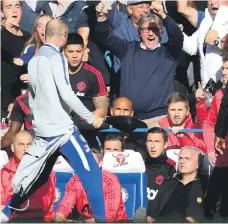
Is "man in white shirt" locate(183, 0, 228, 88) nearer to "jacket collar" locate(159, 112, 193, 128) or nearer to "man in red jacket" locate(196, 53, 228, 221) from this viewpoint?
"jacket collar" locate(159, 112, 193, 128)

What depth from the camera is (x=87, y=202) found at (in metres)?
9.41

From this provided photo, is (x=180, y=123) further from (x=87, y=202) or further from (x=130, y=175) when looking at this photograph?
(x=87, y=202)

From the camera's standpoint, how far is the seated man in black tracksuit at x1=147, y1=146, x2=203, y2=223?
9.52m

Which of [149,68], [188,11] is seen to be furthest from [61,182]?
[188,11]

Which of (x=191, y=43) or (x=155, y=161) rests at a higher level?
(x=191, y=43)

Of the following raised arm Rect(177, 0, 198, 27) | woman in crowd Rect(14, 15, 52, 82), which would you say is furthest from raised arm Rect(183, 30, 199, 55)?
woman in crowd Rect(14, 15, 52, 82)

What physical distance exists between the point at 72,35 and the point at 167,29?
3.28 feet

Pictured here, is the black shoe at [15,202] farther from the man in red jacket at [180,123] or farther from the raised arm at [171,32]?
the raised arm at [171,32]

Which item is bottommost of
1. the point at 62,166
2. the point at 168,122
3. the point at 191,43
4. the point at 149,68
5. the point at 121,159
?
the point at 62,166

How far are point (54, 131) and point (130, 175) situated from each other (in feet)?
3.32

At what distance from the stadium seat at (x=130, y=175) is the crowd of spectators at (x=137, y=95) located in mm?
144

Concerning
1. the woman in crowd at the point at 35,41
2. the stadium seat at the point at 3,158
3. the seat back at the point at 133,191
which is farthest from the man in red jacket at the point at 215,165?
the woman in crowd at the point at 35,41

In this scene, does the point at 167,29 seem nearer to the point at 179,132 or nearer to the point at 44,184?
the point at 179,132

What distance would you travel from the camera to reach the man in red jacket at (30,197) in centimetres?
948
